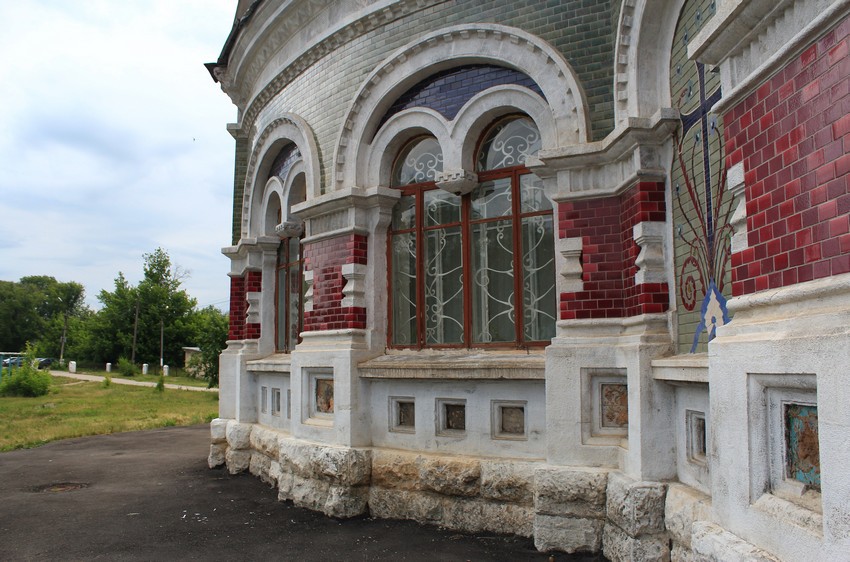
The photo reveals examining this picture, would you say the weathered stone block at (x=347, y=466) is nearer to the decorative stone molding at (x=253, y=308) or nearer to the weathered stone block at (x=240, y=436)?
the weathered stone block at (x=240, y=436)

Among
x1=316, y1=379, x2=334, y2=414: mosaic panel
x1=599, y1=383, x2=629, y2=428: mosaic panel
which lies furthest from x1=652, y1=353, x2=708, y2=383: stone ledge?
x1=316, y1=379, x2=334, y2=414: mosaic panel

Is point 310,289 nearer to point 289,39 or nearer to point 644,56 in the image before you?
point 289,39

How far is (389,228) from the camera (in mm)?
8227

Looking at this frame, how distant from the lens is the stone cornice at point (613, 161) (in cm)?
554

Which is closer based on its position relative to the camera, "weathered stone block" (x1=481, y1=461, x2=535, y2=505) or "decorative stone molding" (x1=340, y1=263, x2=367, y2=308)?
"weathered stone block" (x1=481, y1=461, x2=535, y2=505)

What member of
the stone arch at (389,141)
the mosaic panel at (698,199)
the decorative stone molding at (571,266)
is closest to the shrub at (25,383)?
the stone arch at (389,141)

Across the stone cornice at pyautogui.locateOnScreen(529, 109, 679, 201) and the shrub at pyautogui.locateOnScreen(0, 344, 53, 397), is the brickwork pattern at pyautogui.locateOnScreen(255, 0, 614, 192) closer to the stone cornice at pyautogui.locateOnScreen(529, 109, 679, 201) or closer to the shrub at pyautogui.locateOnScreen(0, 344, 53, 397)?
the stone cornice at pyautogui.locateOnScreen(529, 109, 679, 201)

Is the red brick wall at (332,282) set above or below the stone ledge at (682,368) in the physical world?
above

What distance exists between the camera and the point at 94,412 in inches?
842

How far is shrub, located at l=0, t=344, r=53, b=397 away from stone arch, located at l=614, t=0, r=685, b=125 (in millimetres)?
30115

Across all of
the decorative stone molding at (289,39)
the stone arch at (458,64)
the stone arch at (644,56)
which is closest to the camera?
the stone arch at (644,56)

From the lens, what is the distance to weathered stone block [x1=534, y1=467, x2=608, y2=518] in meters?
5.76

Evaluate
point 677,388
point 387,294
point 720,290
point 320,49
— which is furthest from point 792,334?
point 320,49

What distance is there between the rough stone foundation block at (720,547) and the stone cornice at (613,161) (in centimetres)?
281
